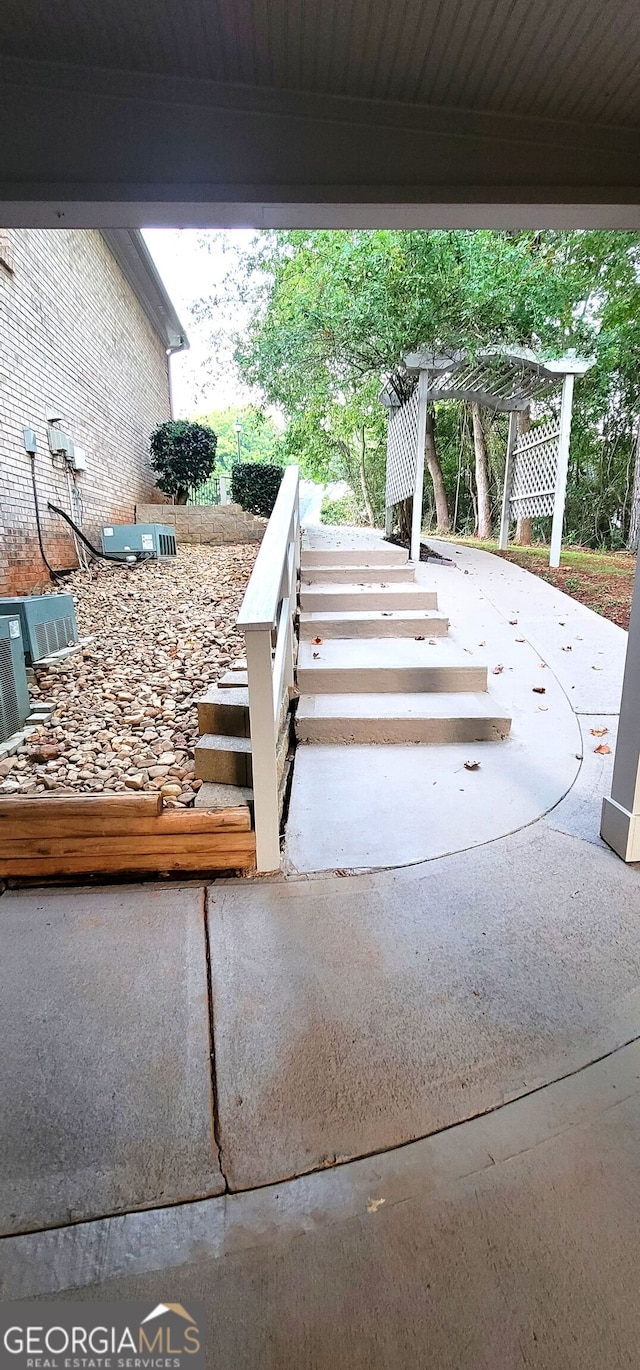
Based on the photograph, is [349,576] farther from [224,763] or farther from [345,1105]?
[345,1105]

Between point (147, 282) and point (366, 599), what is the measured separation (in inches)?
338

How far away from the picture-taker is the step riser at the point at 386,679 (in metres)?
3.45

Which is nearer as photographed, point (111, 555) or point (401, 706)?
point (401, 706)

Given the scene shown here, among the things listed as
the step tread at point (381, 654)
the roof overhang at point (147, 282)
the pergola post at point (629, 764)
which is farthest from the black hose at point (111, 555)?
the pergola post at point (629, 764)

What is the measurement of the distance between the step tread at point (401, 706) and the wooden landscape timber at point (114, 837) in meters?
1.12

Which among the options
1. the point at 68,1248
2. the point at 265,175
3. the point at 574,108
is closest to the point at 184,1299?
the point at 68,1248

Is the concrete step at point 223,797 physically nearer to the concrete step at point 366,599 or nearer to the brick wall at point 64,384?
the concrete step at point 366,599

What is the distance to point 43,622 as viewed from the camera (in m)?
3.77

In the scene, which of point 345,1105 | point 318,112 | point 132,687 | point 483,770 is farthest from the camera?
point 132,687

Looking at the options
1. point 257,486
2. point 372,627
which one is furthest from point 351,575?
point 257,486

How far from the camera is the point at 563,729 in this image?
10.9ft

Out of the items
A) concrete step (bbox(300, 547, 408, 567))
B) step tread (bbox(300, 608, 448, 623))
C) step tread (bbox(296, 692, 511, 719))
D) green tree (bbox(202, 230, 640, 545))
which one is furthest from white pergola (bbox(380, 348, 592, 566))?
step tread (bbox(296, 692, 511, 719))

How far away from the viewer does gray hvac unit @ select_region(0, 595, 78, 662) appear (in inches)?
139

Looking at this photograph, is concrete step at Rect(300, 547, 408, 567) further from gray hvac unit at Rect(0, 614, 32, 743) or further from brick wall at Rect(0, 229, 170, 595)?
gray hvac unit at Rect(0, 614, 32, 743)
